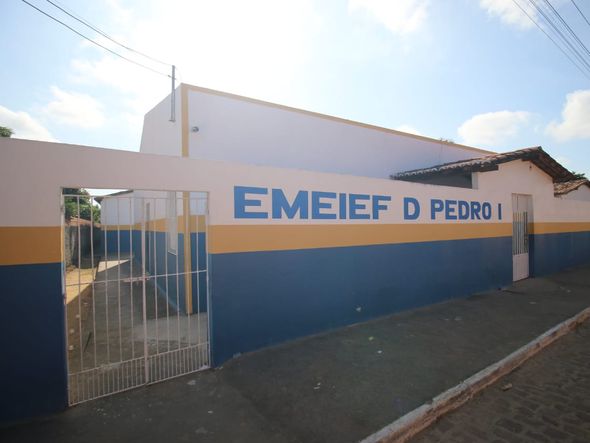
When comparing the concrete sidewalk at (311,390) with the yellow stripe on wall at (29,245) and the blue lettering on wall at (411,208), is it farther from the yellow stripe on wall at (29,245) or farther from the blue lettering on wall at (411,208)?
the blue lettering on wall at (411,208)

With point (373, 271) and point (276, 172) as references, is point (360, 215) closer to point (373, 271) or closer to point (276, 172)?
point (373, 271)

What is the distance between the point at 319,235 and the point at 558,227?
10.4 m

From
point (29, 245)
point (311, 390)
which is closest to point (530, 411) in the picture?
point (311, 390)

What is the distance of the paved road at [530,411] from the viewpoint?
9.90ft

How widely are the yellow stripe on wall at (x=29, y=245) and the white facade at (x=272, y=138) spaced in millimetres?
3703

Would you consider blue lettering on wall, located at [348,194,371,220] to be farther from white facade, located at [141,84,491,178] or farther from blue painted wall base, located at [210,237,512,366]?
white facade, located at [141,84,491,178]

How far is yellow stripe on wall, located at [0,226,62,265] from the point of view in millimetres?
3141

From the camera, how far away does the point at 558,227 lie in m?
11.1

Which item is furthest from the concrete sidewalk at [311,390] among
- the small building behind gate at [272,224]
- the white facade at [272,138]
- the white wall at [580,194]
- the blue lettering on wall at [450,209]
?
the white wall at [580,194]

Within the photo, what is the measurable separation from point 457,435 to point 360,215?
3474mm

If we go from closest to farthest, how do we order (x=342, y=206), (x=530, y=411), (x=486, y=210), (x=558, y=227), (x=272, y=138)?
(x=530, y=411) → (x=342, y=206) → (x=272, y=138) → (x=486, y=210) → (x=558, y=227)

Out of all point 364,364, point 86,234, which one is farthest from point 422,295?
point 86,234

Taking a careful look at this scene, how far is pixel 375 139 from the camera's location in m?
10.1

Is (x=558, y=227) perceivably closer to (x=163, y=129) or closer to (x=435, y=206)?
(x=435, y=206)
